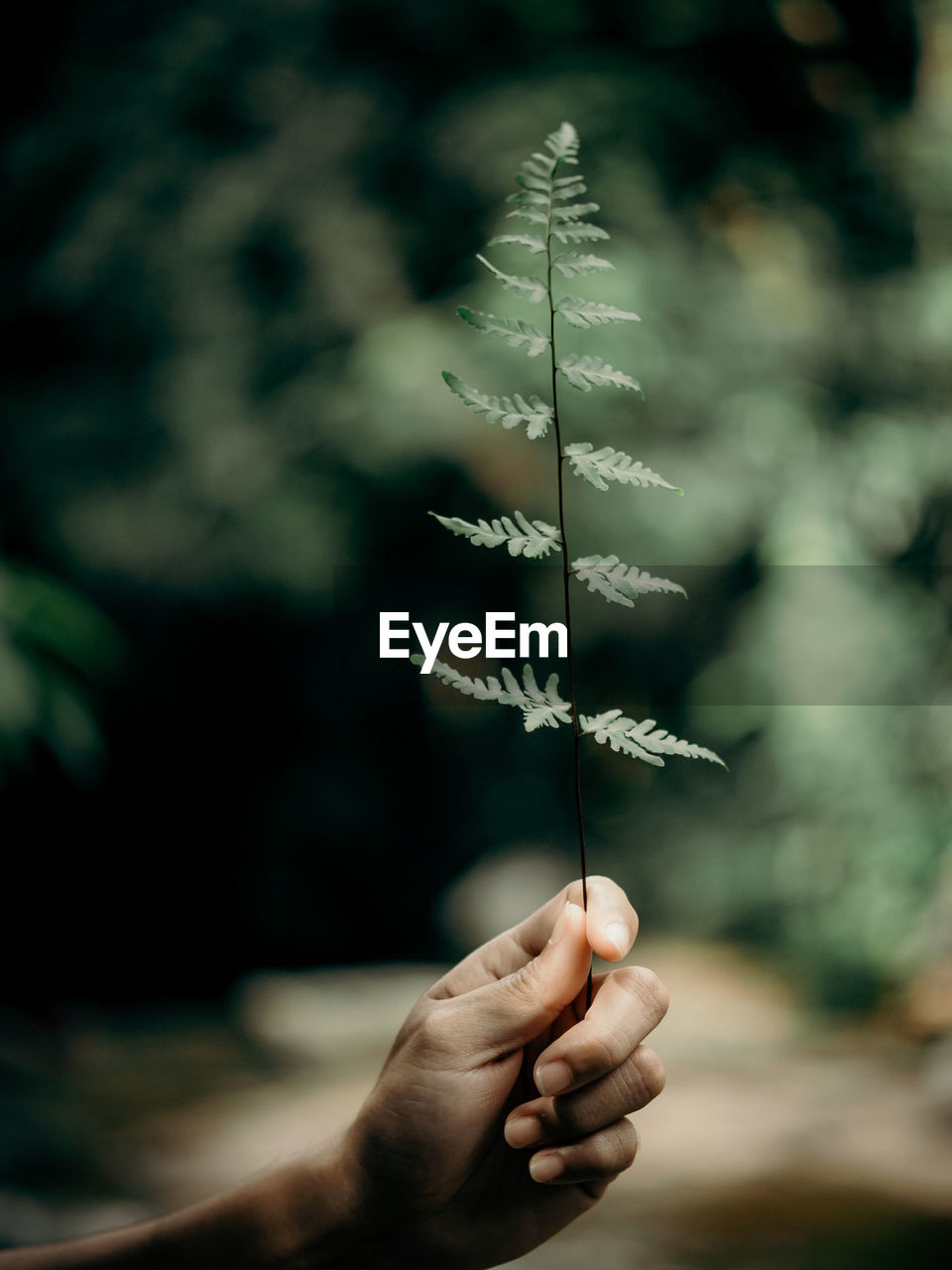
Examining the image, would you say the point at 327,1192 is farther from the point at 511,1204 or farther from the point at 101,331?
the point at 101,331

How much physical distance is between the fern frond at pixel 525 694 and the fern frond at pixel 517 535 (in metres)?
0.07

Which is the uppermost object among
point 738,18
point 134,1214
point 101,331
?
point 738,18

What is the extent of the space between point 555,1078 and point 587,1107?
0.15 feet

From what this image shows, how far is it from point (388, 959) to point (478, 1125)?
5.63 feet

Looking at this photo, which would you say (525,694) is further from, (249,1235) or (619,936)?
(249,1235)

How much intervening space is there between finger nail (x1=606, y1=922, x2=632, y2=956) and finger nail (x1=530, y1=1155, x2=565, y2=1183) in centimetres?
15

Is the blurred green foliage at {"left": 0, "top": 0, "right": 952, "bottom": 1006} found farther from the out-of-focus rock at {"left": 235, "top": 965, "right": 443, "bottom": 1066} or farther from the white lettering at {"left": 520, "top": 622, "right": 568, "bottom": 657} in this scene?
the white lettering at {"left": 520, "top": 622, "right": 568, "bottom": 657}

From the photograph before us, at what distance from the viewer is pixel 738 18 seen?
2145mm

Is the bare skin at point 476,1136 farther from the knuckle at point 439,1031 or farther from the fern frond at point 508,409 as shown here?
the fern frond at point 508,409

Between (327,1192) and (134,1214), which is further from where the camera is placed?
(134,1214)

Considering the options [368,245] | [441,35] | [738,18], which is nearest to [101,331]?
[368,245]

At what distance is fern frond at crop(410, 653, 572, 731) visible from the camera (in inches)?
22.9

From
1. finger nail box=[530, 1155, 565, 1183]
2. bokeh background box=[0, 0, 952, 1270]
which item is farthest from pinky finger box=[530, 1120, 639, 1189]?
bokeh background box=[0, 0, 952, 1270]

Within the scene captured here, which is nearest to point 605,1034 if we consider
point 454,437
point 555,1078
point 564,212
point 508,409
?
point 555,1078
